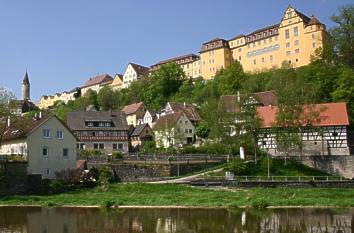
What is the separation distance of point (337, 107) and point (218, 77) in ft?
174

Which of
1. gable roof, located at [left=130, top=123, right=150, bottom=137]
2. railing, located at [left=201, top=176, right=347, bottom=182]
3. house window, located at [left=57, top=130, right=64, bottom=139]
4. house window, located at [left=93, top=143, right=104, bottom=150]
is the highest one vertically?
gable roof, located at [left=130, top=123, right=150, bottom=137]

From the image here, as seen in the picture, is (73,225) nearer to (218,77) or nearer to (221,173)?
(221,173)

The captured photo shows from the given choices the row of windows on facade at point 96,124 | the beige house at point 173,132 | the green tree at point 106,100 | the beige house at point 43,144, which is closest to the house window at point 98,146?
the row of windows on facade at point 96,124

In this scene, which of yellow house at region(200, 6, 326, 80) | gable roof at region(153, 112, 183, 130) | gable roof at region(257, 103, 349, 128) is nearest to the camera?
gable roof at region(257, 103, 349, 128)

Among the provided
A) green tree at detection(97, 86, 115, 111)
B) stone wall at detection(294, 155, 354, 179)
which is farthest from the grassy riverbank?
green tree at detection(97, 86, 115, 111)

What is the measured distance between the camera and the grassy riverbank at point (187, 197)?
127 ft

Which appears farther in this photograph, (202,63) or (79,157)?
(202,63)

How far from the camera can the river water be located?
91.2ft

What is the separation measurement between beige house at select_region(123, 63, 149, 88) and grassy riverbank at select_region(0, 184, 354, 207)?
119m

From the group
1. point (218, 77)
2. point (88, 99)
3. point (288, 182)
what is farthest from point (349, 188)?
point (88, 99)

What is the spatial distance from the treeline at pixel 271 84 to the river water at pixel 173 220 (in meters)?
29.1

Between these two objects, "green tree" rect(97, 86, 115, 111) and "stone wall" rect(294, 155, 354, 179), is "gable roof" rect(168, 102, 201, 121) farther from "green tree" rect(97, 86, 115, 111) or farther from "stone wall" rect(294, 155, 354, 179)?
"green tree" rect(97, 86, 115, 111)

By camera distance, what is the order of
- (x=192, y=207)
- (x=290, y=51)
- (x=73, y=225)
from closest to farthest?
(x=73, y=225) → (x=192, y=207) → (x=290, y=51)

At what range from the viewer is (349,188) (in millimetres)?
48750
